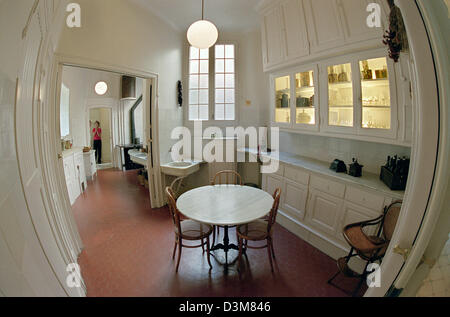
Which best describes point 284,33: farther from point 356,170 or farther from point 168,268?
point 168,268

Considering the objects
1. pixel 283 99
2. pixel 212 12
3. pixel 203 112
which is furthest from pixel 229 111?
pixel 212 12

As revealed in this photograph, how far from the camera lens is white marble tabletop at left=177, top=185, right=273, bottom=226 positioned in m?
1.22

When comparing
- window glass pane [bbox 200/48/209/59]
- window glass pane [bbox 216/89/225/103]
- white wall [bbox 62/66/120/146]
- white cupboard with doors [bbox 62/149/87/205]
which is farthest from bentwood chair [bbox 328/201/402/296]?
white wall [bbox 62/66/120/146]

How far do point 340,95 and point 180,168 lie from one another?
75.0 inches

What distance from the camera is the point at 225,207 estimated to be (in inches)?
54.4

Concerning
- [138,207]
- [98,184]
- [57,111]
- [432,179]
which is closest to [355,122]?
[432,179]

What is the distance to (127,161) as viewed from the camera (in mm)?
4121

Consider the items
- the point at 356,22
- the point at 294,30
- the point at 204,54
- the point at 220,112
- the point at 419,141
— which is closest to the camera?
the point at 419,141

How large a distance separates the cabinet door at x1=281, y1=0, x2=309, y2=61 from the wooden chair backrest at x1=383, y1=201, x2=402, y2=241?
141 centimetres

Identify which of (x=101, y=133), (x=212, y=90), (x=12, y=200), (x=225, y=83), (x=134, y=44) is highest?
(x=134, y=44)

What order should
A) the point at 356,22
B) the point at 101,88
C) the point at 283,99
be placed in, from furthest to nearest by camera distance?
the point at 101,88 < the point at 283,99 < the point at 356,22

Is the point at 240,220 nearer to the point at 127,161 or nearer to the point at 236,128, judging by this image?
the point at 236,128

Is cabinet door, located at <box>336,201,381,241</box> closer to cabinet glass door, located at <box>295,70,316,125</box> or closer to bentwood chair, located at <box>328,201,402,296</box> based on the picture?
bentwood chair, located at <box>328,201,402,296</box>
